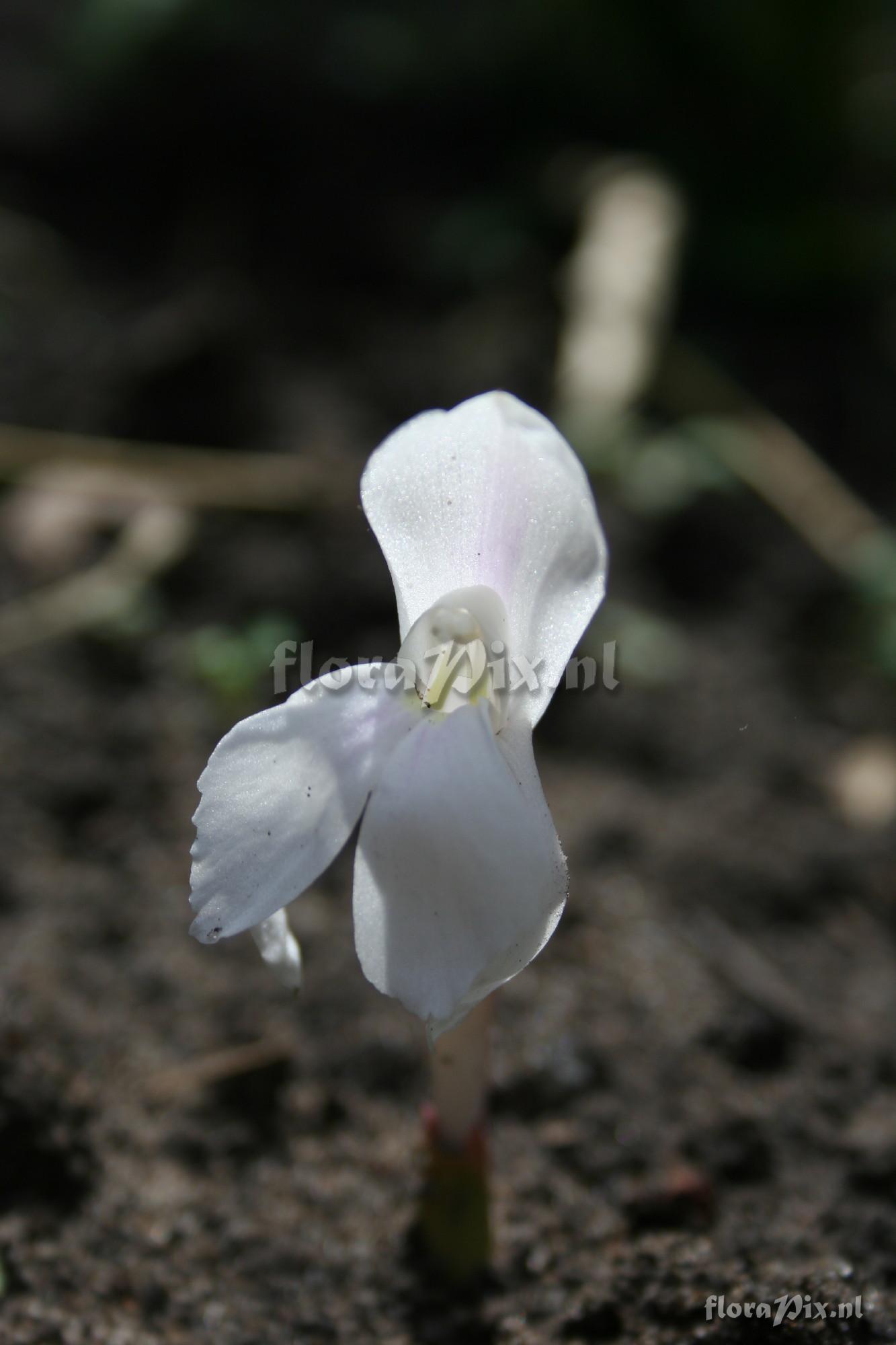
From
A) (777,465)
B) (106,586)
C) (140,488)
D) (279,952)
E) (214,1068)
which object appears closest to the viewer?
(279,952)

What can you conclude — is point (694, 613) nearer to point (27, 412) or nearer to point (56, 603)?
point (56, 603)

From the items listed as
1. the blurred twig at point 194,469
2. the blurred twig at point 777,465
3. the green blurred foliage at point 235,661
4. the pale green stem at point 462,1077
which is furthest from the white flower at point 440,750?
the blurred twig at point 777,465

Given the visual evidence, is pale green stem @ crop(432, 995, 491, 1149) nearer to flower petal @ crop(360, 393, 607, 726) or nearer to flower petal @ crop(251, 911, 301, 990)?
flower petal @ crop(251, 911, 301, 990)

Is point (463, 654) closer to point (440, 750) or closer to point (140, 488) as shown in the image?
point (440, 750)

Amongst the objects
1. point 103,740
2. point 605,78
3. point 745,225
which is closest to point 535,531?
point 103,740

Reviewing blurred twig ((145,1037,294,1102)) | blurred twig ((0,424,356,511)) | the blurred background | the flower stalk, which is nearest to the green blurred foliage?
the blurred background

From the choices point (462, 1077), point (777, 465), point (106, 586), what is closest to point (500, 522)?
point (462, 1077)
